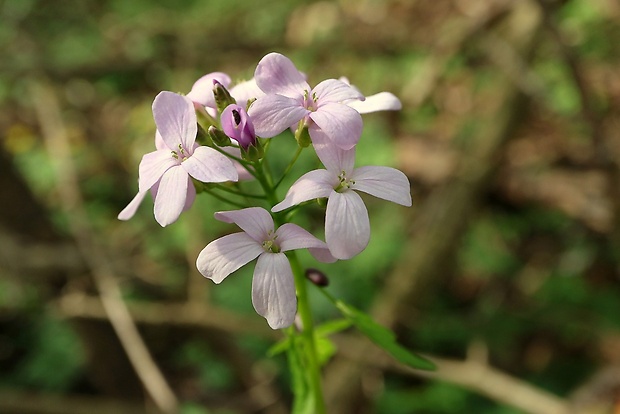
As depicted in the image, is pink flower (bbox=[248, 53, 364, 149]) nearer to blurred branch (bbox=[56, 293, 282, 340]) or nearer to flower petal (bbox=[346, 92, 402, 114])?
flower petal (bbox=[346, 92, 402, 114])

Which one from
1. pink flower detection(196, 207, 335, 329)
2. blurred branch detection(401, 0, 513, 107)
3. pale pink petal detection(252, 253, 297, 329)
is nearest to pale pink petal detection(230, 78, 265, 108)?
pink flower detection(196, 207, 335, 329)

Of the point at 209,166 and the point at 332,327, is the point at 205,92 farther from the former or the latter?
the point at 332,327

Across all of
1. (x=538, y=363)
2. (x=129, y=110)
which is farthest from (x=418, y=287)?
(x=129, y=110)

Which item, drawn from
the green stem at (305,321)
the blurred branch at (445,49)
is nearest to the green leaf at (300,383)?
the green stem at (305,321)

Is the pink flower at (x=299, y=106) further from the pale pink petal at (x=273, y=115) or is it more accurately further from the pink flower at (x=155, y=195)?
the pink flower at (x=155, y=195)

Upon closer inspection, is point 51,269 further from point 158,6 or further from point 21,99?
point 158,6

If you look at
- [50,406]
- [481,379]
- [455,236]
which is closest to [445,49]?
[455,236]
